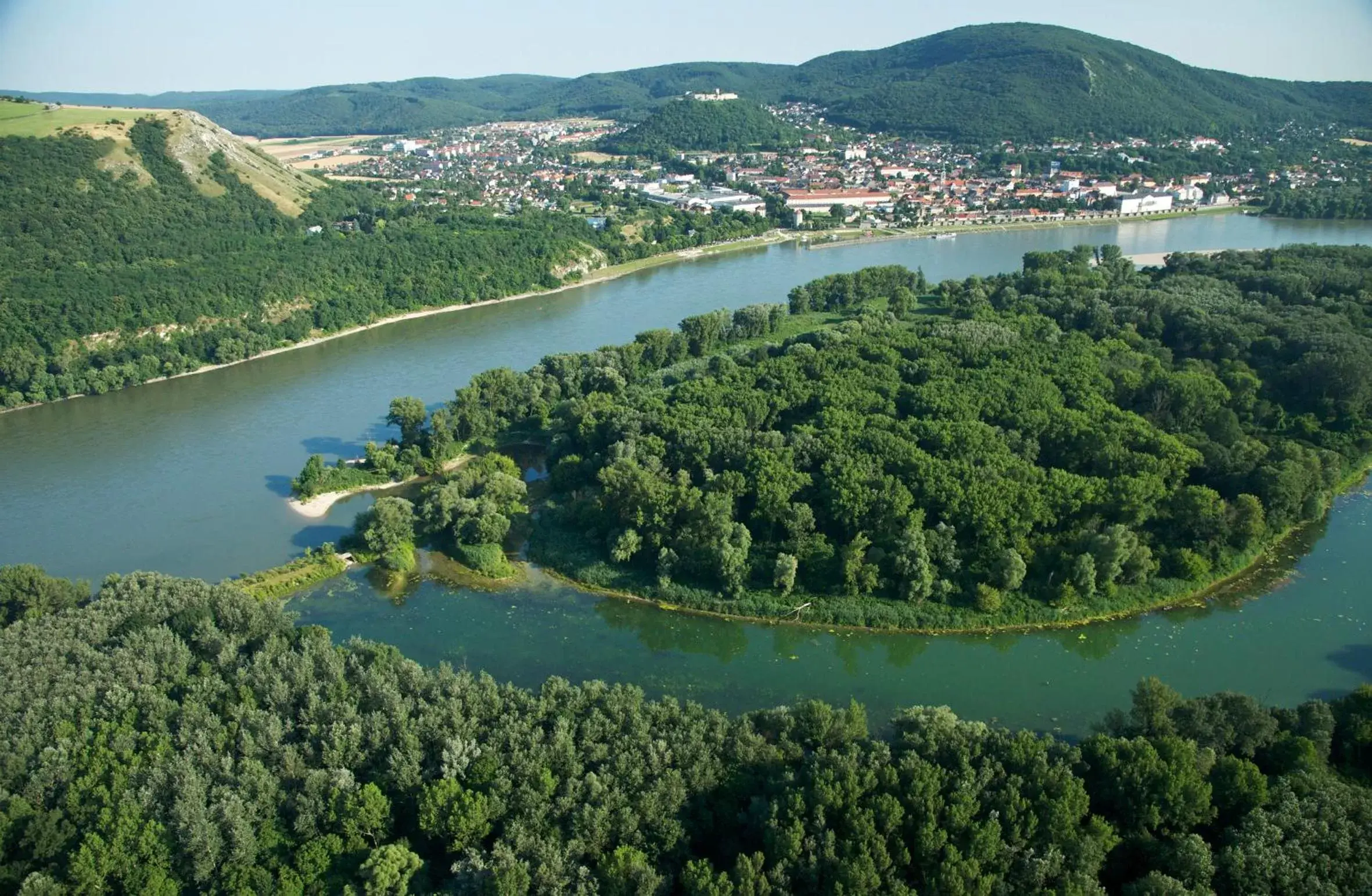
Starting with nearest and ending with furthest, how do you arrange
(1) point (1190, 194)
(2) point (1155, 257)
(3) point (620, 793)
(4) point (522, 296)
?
1. (3) point (620, 793)
2. (4) point (522, 296)
3. (2) point (1155, 257)
4. (1) point (1190, 194)

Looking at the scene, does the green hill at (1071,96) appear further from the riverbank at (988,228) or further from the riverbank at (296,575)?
the riverbank at (296,575)

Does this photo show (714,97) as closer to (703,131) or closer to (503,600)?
(703,131)

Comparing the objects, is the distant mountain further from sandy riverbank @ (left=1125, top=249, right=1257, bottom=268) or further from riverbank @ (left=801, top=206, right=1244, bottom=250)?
sandy riverbank @ (left=1125, top=249, right=1257, bottom=268)

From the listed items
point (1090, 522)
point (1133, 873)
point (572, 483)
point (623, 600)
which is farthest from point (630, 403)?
point (1133, 873)

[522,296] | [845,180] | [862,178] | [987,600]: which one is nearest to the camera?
[987,600]

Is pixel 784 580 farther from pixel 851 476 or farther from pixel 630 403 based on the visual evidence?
pixel 630 403

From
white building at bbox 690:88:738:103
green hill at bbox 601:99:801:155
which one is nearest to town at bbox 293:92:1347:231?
green hill at bbox 601:99:801:155

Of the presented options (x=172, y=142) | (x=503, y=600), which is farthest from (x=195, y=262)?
(x=503, y=600)
